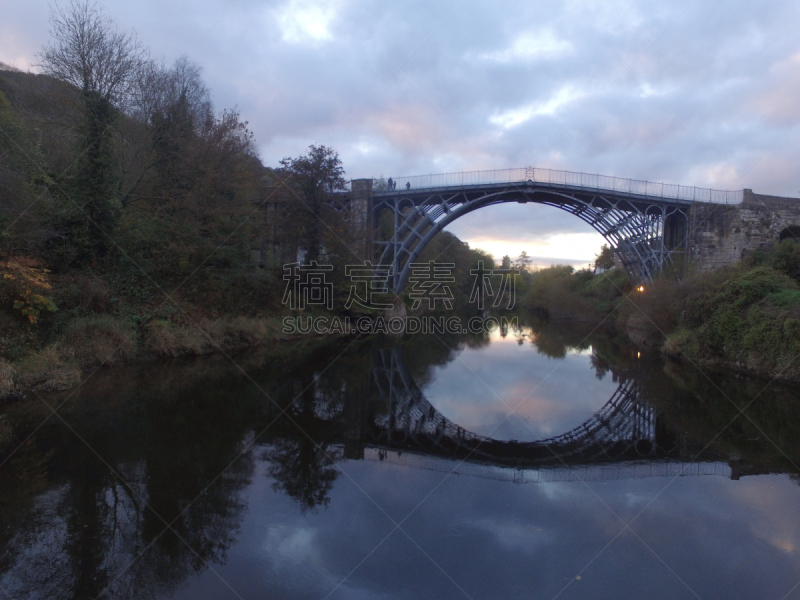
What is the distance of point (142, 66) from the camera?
21.0 m

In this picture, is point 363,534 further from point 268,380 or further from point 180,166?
point 180,166

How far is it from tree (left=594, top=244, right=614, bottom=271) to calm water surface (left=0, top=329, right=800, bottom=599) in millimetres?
38981

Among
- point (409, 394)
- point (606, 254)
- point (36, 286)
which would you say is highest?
point (606, 254)

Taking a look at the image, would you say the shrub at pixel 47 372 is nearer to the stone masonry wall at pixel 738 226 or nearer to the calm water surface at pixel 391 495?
the calm water surface at pixel 391 495

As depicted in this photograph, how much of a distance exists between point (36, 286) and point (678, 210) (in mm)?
29958

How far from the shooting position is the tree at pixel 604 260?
1973 inches

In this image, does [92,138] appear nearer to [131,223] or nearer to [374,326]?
[131,223]

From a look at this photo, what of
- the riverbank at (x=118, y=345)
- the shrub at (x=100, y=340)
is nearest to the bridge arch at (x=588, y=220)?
the riverbank at (x=118, y=345)

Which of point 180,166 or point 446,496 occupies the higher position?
point 180,166

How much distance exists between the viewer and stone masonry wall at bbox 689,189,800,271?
90.3 ft

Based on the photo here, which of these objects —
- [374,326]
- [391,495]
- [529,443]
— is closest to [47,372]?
[391,495]

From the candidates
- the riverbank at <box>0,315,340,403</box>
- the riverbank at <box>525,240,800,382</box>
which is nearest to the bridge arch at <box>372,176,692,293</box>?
the riverbank at <box>525,240,800,382</box>

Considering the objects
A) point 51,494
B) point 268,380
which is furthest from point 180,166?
point 51,494

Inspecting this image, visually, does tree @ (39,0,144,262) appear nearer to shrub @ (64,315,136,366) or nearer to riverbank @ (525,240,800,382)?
shrub @ (64,315,136,366)
